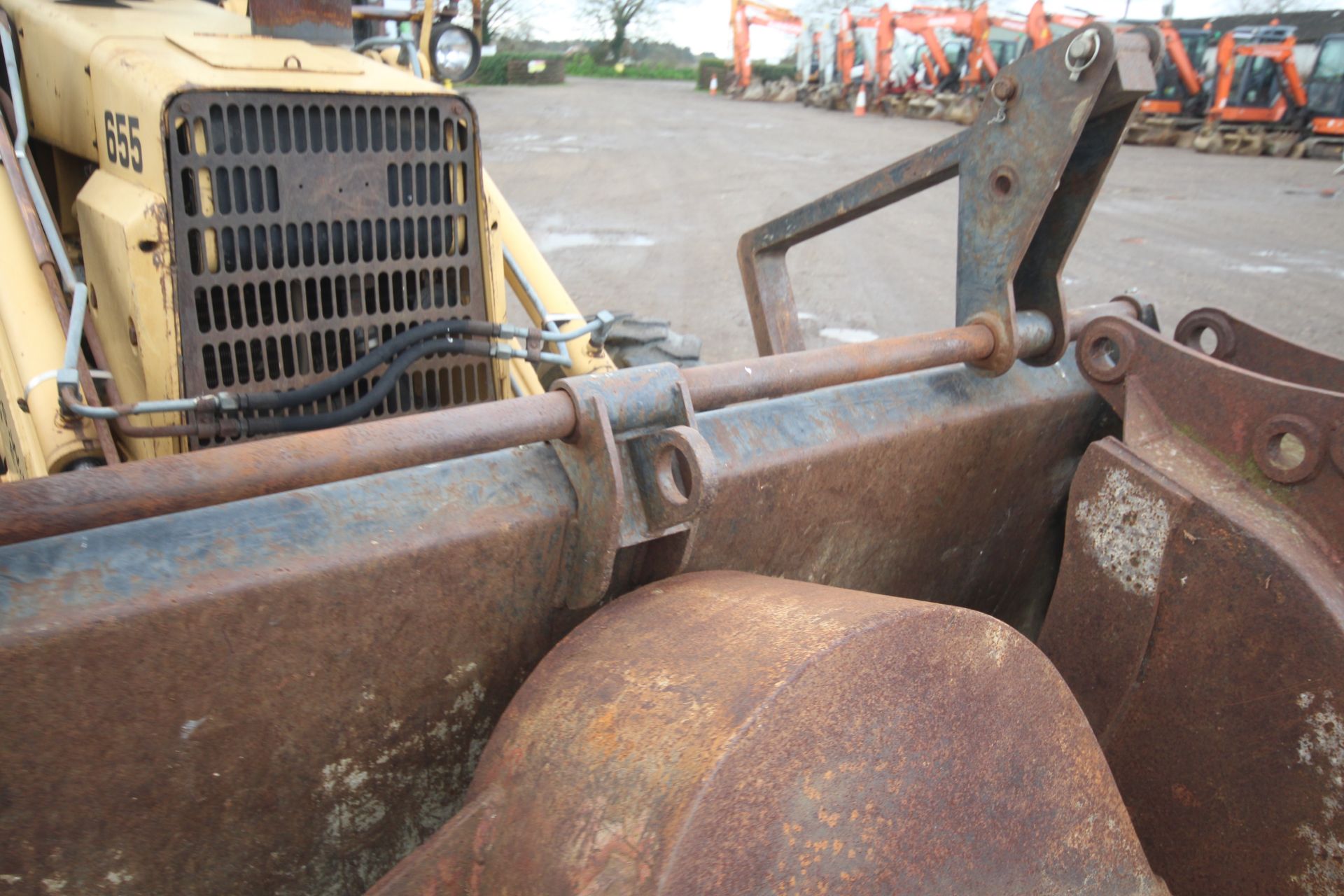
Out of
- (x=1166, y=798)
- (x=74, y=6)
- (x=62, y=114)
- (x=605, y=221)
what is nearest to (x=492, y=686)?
(x=1166, y=798)

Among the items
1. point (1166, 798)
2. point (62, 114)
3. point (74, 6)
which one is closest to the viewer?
point (1166, 798)

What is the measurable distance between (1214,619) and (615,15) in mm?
57181

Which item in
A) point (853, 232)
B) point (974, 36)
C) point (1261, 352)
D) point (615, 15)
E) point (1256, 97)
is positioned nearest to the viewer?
point (1261, 352)

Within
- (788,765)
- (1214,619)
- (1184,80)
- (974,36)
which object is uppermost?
(974,36)

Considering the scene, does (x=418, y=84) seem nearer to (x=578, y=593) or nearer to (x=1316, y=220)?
(x=578, y=593)

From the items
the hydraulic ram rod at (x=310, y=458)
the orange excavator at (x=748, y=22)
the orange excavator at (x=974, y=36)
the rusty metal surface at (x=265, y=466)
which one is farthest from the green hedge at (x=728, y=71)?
the rusty metal surface at (x=265, y=466)

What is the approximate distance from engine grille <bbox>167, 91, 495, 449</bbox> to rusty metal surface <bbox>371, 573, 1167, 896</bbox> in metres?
1.00

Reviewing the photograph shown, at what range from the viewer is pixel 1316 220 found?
1234 centimetres

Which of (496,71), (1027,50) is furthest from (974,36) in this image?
(496,71)

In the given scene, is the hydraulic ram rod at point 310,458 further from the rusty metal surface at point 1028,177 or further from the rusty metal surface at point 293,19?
the rusty metal surface at point 293,19

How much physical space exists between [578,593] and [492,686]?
0.18 metres

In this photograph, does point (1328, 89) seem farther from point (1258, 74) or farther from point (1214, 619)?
point (1214, 619)

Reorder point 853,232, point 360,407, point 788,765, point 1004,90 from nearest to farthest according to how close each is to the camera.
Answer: point 788,765 < point 1004,90 < point 360,407 < point 853,232

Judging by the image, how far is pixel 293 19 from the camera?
2217mm
